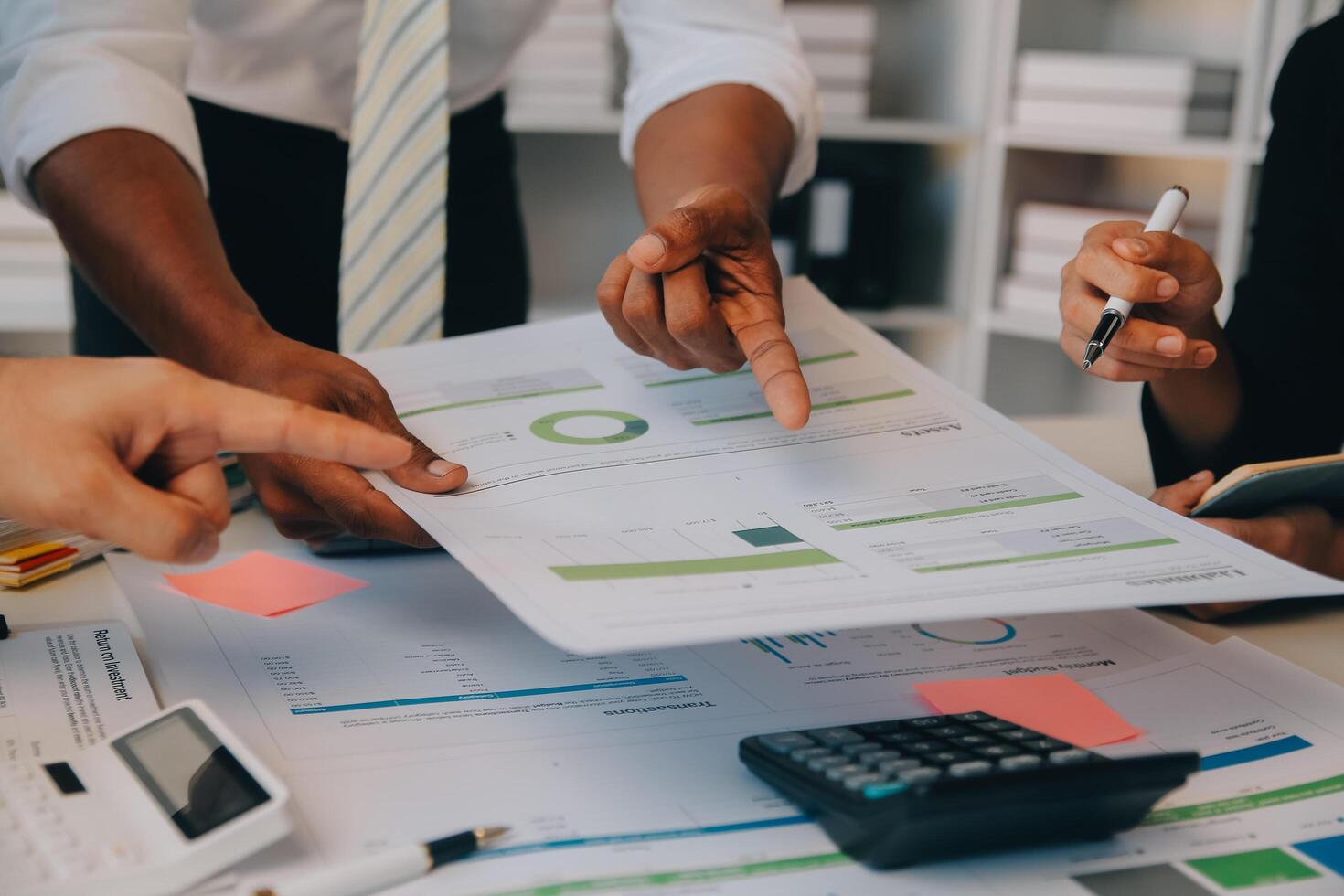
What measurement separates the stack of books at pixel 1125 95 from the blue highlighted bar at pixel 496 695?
198 cm

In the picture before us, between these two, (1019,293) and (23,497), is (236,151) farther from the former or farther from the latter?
(1019,293)

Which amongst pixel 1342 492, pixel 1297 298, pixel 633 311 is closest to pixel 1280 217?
pixel 1297 298

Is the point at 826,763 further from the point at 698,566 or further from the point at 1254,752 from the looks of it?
the point at 1254,752

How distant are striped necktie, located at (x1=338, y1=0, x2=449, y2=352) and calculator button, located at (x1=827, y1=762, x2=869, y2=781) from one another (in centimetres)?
69

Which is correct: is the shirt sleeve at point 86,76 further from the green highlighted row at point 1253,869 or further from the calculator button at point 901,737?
the green highlighted row at point 1253,869

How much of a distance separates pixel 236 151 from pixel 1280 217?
1021 mm

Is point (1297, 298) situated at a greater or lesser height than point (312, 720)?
greater

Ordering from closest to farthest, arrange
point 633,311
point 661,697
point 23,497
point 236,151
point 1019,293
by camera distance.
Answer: point 23,497 → point 661,697 → point 633,311 → point 236,151 → point 1019,293

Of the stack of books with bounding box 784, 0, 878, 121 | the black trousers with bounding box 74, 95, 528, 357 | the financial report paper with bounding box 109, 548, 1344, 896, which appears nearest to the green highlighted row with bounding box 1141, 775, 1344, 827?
the financial report paper with bounding box 109, 548, 1344, 896

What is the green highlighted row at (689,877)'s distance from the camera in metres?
0.44

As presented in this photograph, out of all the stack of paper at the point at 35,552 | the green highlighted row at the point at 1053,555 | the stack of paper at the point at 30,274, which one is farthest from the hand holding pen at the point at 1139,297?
the stack of paper at the point at 30,274

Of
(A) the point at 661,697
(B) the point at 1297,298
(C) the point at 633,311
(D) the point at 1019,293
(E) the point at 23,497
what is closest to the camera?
(E) the point at 23,497

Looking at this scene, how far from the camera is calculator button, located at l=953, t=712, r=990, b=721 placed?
54 centimetres

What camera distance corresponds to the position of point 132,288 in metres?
0.84
